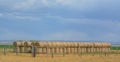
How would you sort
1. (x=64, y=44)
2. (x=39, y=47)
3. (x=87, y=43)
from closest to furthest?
(x=39, y=47), (x=64, y=44), (x=87, y=43)

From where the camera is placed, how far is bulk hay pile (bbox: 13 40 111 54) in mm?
46844

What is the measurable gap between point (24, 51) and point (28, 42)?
1.37m

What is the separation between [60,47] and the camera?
4888 centimetres

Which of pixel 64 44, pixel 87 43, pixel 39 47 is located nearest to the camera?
pixel 39 47

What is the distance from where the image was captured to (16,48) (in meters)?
47.2

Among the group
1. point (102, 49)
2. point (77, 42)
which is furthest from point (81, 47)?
point (102, 49)

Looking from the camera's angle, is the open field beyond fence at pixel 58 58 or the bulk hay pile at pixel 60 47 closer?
the open field beyond fence at pixel 58 58

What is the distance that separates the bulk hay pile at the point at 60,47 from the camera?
46.8 meters

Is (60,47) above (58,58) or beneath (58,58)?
above

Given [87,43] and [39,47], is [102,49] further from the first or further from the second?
[39,47]

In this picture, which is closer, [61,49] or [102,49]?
[61,49]

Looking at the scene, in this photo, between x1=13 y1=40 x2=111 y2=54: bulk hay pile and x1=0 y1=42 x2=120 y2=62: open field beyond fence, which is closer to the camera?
x1=0 y1=42 x2=120 y2=62: open field beyond fence

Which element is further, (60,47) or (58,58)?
(60,47)

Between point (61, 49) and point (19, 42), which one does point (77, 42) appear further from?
point (19, 42)
